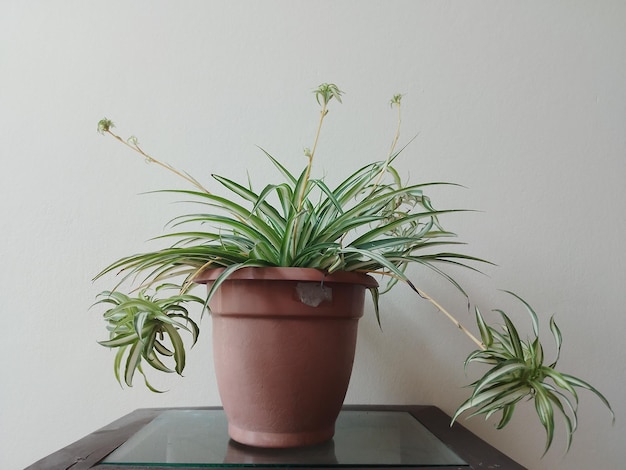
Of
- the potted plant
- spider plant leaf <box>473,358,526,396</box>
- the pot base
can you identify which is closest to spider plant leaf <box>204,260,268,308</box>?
the potted plant

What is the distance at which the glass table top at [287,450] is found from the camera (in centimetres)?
67

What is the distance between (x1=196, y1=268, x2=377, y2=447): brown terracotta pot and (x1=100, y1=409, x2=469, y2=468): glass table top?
3cm

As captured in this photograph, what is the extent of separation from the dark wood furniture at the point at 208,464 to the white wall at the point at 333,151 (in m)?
0.10

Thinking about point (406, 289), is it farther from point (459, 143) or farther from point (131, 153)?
point (131, 153)

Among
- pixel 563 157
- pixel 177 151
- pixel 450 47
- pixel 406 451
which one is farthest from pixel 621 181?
pixel 177 151

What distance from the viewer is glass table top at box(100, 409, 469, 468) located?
26.2 inches

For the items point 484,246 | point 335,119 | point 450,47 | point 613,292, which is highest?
point 450,47

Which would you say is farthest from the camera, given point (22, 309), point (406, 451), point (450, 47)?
point (450, 47)

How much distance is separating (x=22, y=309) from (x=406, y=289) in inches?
30.2

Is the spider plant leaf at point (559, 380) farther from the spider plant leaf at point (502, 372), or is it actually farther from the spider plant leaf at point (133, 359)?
the spider plant leaf at point (133, 359)

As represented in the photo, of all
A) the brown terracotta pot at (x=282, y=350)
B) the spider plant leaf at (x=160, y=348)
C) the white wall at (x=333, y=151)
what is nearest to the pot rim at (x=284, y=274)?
the brown terracotta pot at (x=282, y=350)

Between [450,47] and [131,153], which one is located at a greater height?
[450,47]

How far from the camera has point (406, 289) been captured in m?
1.07

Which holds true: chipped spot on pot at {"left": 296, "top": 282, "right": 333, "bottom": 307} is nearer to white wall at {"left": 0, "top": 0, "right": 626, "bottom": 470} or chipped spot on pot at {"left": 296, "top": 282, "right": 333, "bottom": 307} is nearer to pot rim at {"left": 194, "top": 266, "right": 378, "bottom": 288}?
pot rim at {"left": 194, "top": 266, "right": 378, "bottom": 288}
